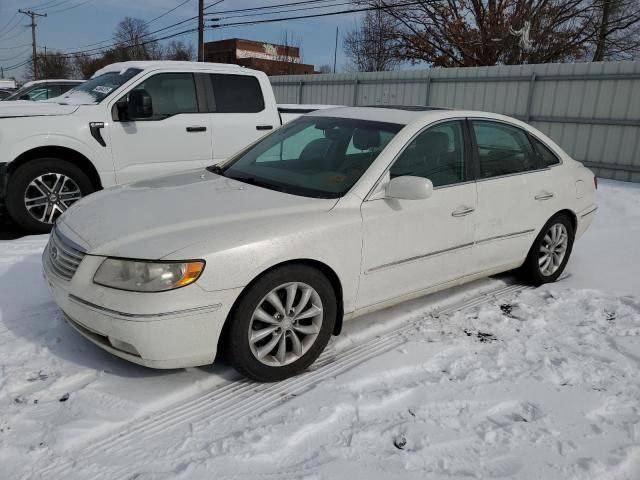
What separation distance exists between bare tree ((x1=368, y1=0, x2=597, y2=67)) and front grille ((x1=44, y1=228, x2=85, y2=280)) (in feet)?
77.9

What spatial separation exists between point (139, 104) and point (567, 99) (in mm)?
9196

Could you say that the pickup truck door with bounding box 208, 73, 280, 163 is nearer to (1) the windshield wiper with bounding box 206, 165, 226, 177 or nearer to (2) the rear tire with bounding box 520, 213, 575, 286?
(1) the windshield wiper with bounding box 206, 165, 226, 177

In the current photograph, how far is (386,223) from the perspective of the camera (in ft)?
10.9

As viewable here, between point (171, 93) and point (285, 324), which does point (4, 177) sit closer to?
point (171, 93)

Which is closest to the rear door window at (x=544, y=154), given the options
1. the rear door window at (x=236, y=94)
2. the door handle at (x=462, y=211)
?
the door handle at (x=462, y=211)

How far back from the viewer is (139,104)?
5.77m

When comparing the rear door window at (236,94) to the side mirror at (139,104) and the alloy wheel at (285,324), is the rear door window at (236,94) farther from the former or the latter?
the alloy wheel at (285,324)

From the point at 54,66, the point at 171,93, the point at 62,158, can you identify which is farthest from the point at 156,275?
the point at 54,66

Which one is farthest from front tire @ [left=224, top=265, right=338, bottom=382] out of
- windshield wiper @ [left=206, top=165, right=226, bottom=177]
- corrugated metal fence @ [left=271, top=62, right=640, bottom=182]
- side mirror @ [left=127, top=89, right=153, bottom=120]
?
corrugated metal fence @ [left=271, top=62, right=640, bottom=182]

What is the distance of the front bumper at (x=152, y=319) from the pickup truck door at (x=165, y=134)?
3.49 m

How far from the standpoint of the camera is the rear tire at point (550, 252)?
15.0 ft

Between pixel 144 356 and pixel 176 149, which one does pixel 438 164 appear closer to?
pixel 144 356

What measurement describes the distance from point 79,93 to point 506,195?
16.8 ft

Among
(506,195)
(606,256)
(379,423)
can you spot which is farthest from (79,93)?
(606,256)
